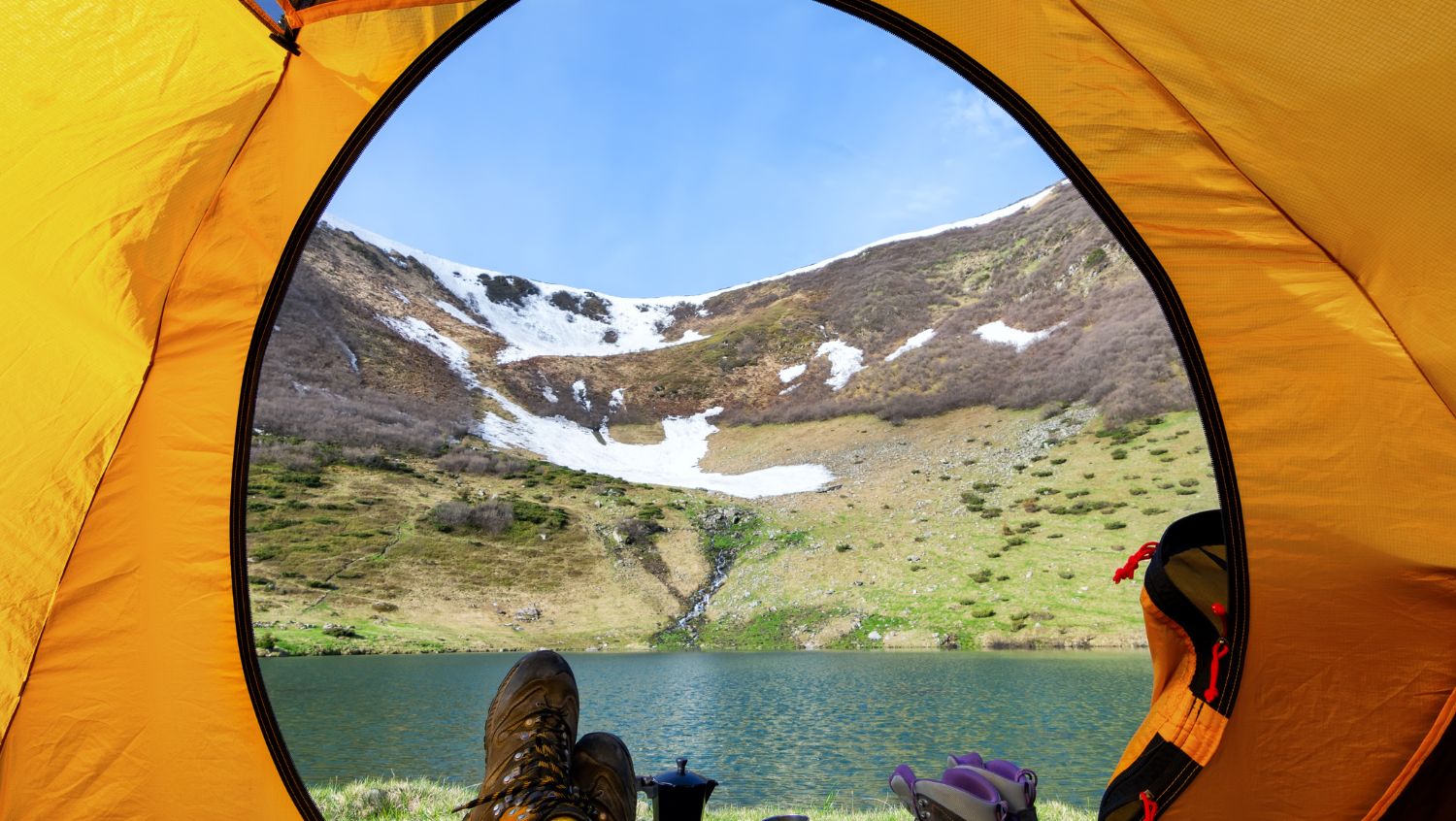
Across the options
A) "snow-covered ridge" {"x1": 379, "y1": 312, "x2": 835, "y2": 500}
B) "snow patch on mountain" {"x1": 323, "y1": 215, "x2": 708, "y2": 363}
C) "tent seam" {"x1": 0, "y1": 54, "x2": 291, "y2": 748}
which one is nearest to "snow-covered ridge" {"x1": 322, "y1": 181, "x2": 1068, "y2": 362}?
"snow patch on mountain" {"x1": 323, "y1": 215, "x2": 708, "y2": 363}

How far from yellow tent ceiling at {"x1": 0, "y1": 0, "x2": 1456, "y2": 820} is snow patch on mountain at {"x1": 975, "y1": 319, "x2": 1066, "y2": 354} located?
177ft

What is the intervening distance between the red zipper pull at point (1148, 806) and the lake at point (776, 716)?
2.83 meters

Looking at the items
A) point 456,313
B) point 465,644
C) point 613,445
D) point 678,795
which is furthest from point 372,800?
point 456,313

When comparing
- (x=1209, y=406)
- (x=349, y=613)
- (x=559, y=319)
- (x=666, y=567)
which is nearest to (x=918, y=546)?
(x=666, y=567)

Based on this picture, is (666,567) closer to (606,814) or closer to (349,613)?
(349,613)

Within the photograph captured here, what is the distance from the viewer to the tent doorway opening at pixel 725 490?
20.0 metres

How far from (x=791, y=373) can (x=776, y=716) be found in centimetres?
4704

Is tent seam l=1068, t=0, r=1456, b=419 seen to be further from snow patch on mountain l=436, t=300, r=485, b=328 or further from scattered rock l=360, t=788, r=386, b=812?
snow patch on mountain l=436, t=300, r=485, b=328

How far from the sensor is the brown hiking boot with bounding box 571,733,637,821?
191cm

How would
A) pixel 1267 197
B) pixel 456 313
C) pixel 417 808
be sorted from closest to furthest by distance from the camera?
pixel 1267 197 → pixel 417 808 → pixel 456 313

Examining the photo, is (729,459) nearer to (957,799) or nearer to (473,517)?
(473,517)

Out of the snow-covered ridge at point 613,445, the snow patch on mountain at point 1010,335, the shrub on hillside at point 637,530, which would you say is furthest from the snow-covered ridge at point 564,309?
the shrub on hillside at point 637,530

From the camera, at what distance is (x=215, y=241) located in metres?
2.12

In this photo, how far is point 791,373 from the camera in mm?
59219
